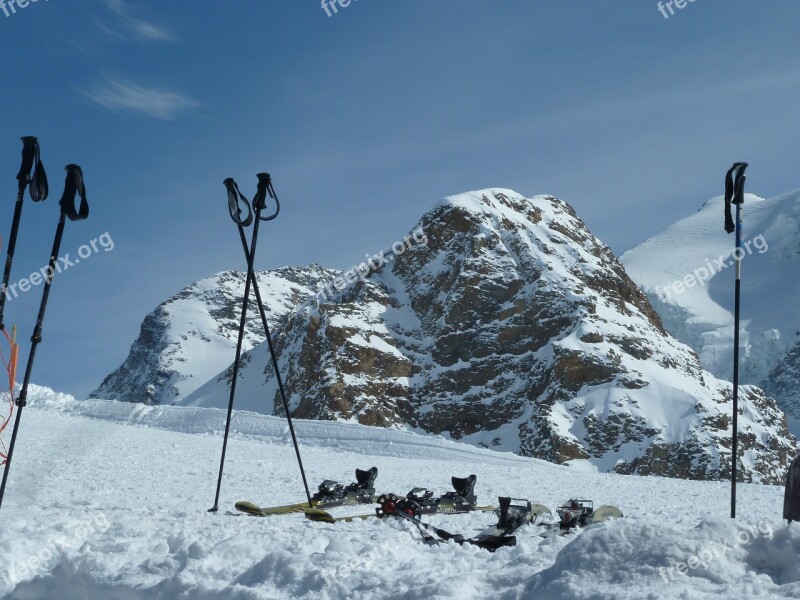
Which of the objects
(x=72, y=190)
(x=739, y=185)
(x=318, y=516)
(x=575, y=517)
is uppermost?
(x=739, y=185)

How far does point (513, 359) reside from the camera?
119 meters

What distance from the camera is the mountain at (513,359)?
99.9m

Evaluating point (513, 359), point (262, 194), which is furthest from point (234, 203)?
point (513, 359)

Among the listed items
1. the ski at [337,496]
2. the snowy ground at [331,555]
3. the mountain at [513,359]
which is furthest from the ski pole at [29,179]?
the mountain at [513,359]

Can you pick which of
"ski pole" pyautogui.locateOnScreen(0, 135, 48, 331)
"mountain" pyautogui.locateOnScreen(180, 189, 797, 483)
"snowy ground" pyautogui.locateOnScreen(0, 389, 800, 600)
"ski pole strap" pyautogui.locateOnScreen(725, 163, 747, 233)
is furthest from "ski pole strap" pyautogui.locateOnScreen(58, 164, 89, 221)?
"mountain" pyautogui.locateOnScreen(180, 189, 797, 483)

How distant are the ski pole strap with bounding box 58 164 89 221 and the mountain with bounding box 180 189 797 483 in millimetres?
88756

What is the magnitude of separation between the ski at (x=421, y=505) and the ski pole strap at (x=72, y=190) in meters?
5.41

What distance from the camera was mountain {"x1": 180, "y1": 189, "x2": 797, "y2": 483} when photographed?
9994 cm

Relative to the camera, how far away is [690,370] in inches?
4456

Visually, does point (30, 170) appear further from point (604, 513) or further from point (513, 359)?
point (513, 359)

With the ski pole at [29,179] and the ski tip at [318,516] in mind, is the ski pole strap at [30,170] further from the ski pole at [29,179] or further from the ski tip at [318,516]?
the ski tip at [318,516]

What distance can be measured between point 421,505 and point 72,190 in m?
7.20

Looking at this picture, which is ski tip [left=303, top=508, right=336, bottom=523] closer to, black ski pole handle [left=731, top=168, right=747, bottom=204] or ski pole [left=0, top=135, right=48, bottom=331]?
ski pole [left=0, top=135, right=48, bottom=331]

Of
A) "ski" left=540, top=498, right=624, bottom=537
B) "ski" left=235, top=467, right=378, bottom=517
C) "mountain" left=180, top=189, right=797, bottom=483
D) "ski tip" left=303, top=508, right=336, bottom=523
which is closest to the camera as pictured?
"ski" left=540, top=498, right=624, bottom=537
